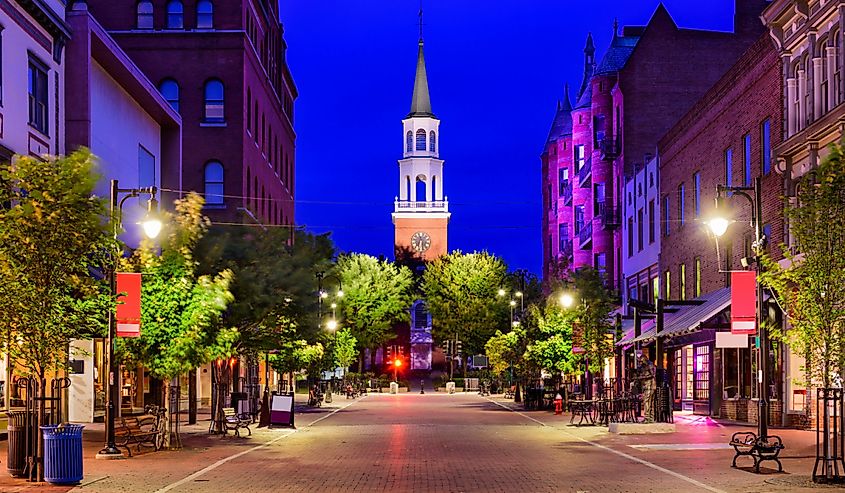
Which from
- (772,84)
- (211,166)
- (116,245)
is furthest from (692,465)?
(211,166)

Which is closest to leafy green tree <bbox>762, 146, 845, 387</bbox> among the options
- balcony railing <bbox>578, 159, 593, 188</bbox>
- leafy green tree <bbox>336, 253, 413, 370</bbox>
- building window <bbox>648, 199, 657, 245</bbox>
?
building window <bbox>648, 199, 657, 245</bbox>

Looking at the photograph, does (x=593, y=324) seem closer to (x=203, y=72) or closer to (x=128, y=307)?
(x=203, y=72)

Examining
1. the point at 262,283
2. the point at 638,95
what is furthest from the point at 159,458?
the point at 638,95

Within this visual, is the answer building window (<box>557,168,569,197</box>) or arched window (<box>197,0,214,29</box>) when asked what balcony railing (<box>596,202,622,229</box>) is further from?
building window (<box>557,168,569,197</box>)

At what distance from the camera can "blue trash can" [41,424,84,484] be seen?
798 inches

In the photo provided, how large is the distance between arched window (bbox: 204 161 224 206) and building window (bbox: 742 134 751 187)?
27.7 metres

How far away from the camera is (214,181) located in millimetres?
60312

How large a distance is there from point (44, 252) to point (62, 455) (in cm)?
336

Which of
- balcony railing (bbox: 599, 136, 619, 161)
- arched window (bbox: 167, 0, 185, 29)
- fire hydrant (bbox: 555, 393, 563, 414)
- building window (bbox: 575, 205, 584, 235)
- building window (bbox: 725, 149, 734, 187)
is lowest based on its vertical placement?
fire hydrant (bbox: 555, 393, 563, 414)

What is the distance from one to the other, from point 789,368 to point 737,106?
9.87 m

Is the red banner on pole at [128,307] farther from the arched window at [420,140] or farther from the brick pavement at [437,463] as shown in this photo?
the arched window at [420,140]

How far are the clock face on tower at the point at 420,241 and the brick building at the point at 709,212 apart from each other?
77.3 meters

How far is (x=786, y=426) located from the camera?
118ft

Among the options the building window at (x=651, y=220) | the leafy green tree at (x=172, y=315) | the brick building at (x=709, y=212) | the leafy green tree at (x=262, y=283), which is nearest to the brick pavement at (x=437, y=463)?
the leafy green tree at (x=172, y=315)
